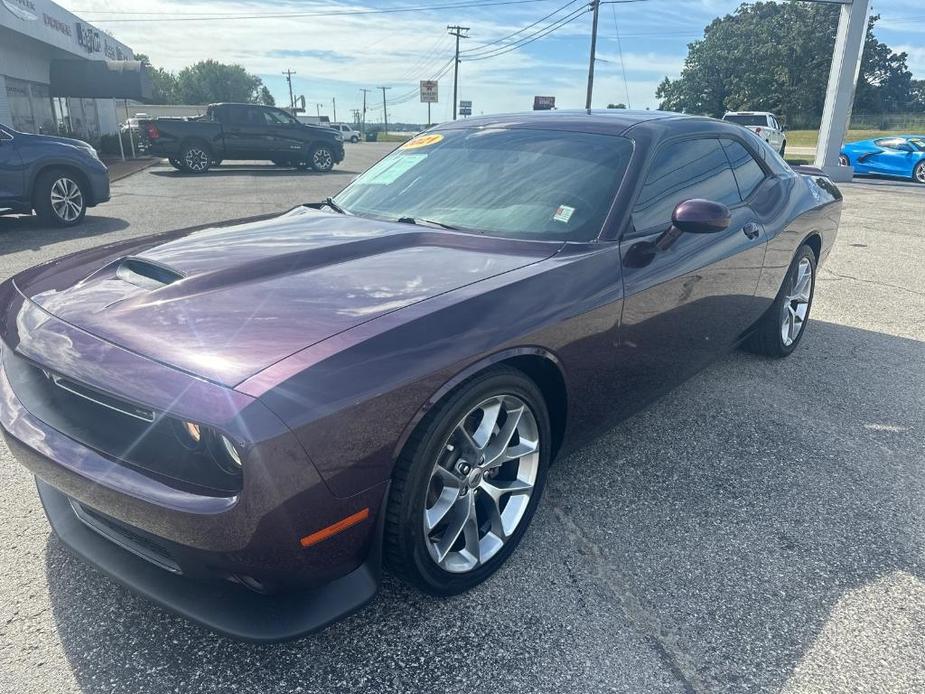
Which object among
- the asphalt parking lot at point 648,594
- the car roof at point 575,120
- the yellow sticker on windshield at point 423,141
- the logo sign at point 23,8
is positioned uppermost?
the logo sign at point 23,8

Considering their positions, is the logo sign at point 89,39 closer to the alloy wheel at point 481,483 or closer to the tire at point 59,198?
the tire at point 59,198

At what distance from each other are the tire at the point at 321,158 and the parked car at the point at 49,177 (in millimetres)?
10436

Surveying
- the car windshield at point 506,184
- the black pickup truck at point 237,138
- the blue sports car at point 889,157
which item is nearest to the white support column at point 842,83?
the blue sports car at point 889,157

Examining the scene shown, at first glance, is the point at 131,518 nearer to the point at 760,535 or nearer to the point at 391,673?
the point at 391,673

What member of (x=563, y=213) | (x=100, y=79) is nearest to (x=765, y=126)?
(x=100, y=79)

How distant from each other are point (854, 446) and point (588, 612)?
6.49 ft

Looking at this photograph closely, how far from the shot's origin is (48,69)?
24281 millimetres

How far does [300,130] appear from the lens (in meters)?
19.0

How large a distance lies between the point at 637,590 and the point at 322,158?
18.9 metres

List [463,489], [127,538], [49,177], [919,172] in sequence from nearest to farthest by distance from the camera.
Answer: [127,538], [463,489], [49,177], [919,172]

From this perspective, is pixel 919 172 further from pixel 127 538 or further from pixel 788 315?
pixel 127 538

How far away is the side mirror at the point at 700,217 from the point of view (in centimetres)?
269

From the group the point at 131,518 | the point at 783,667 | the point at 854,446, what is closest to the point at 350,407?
the point at 131,518

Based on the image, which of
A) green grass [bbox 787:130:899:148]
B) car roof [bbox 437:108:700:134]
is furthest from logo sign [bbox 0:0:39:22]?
green grass [bbox 787:130:899:148]
